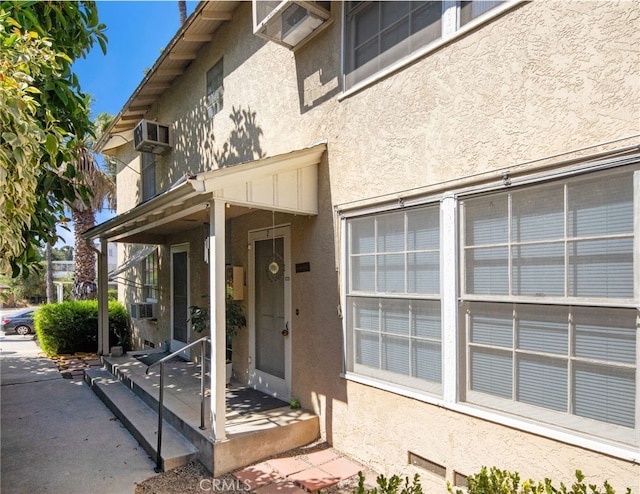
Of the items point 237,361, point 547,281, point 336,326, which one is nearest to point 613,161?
point 547,281

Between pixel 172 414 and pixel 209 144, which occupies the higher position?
pixel 209 144

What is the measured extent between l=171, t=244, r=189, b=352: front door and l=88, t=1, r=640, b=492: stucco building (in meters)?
2.93

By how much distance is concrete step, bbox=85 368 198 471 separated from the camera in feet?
16.1

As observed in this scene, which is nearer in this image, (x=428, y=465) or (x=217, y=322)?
(x=428, y=465)

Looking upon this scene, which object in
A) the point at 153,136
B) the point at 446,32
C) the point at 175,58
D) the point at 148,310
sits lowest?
the point at 148,310

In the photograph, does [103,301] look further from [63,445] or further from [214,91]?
[214,91]

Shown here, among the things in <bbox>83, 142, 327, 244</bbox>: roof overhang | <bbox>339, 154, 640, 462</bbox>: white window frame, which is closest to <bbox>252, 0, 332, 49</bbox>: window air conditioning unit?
<bbox>83, 142, 327, 244</bbox>: roof overhang

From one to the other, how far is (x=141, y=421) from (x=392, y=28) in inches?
255

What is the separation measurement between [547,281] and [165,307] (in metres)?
9.47

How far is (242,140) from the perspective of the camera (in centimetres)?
772

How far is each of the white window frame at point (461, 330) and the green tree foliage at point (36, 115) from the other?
3359 mm

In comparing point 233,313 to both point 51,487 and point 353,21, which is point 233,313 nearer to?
point 51,487

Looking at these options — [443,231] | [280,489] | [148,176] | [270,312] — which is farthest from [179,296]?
[443,231]

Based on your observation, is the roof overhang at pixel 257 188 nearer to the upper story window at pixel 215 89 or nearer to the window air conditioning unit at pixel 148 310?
the upper story window at pixel 215 89
